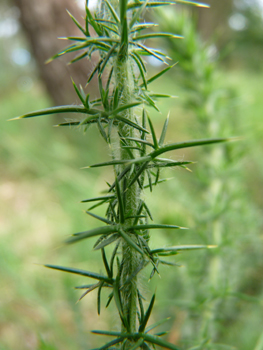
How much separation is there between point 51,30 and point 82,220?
2.24 ft

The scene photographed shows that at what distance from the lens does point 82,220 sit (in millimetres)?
443

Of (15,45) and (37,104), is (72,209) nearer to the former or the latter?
(37,104)

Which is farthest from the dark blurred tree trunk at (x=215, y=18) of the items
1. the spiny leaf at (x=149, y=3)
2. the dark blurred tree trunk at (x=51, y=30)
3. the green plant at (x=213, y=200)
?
the spiny leaf at (x=149, y=3)

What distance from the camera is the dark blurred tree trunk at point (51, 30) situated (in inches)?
33.5

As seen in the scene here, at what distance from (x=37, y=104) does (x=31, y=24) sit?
29 cm

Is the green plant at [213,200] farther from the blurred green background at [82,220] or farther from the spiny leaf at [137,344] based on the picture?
the spiny leaf at [137,344]

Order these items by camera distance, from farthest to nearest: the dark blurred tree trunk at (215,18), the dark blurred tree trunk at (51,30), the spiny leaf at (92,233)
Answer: the dark blurred tree trunk at (215,18), the dark blurred tree trunk at (51,30), the spiny leaf at (92,233)

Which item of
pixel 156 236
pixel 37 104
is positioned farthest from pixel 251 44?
pixel 156 236

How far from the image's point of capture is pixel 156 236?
390 mm

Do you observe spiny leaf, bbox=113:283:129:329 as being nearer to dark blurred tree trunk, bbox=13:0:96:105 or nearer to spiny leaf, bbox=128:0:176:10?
spiny leaf, bbox=128:0:176:10

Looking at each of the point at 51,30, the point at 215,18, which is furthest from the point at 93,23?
the point at 215,18

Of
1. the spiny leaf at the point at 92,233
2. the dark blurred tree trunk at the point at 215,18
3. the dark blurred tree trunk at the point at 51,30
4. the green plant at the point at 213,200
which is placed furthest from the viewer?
the dark blurred tree trunk at the point at 215,18

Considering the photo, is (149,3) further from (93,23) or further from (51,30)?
(51,30)

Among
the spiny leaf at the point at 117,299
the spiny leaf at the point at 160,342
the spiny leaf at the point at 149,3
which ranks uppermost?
the spiny leaf at the point at 149,3
